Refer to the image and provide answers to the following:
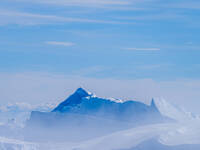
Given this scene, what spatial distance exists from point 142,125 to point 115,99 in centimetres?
888

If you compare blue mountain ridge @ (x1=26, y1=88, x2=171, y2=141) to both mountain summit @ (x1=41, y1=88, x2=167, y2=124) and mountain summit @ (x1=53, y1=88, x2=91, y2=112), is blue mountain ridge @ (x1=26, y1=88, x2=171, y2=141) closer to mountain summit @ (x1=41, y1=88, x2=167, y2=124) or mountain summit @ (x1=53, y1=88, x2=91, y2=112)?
mountain summit @ (x1=41, y1=88, x2=167, y2=124)

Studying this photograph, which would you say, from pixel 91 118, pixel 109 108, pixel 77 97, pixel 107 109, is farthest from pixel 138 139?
pixel 77 97

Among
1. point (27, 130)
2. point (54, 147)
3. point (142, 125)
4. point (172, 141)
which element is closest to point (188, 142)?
point (172, 141)

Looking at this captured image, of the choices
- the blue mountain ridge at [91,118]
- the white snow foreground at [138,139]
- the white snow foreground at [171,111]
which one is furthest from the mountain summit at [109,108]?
the white snow foreground at [138,139]

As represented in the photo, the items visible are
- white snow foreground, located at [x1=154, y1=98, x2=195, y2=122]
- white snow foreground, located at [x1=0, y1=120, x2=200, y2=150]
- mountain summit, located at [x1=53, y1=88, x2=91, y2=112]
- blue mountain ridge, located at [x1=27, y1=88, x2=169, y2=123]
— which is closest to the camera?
white snow foreground, located at [x1=0, y1=120, x2=200, y2=150]

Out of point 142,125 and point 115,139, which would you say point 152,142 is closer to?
point 115,139

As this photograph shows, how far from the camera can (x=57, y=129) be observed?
93.1m

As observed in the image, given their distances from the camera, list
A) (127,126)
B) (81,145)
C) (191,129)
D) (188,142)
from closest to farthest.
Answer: (188,142) < (191,129) < (81,145) < (127,126)

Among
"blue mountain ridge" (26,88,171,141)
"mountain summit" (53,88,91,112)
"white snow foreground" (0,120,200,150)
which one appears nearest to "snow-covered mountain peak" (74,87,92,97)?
"mountain summit" (53,88,91,112)

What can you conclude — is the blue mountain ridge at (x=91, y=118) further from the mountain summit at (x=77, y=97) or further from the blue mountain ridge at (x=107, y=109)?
the mountain summit at (x=77, y=97)

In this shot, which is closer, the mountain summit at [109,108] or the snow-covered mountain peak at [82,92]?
the mountain summit at [109,108]

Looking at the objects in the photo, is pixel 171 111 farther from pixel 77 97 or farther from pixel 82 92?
pixel 77 97

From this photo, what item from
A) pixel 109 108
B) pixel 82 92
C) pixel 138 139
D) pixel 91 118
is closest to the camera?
pixel 138 139

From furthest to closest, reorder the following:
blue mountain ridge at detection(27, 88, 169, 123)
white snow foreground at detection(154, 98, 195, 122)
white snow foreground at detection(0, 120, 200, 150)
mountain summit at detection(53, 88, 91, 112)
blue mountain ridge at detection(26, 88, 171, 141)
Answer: mountain summit at detection(53, 88, 91, 112) < blue mountain ridge at detection(26, 88, 171, 141) < blue mountain ridge at detection(27, 88, 169, 123) < white snow foreground at detection(154, 98, 195, 122) < white snow foreground at detection(0, 120, 200, 150)
